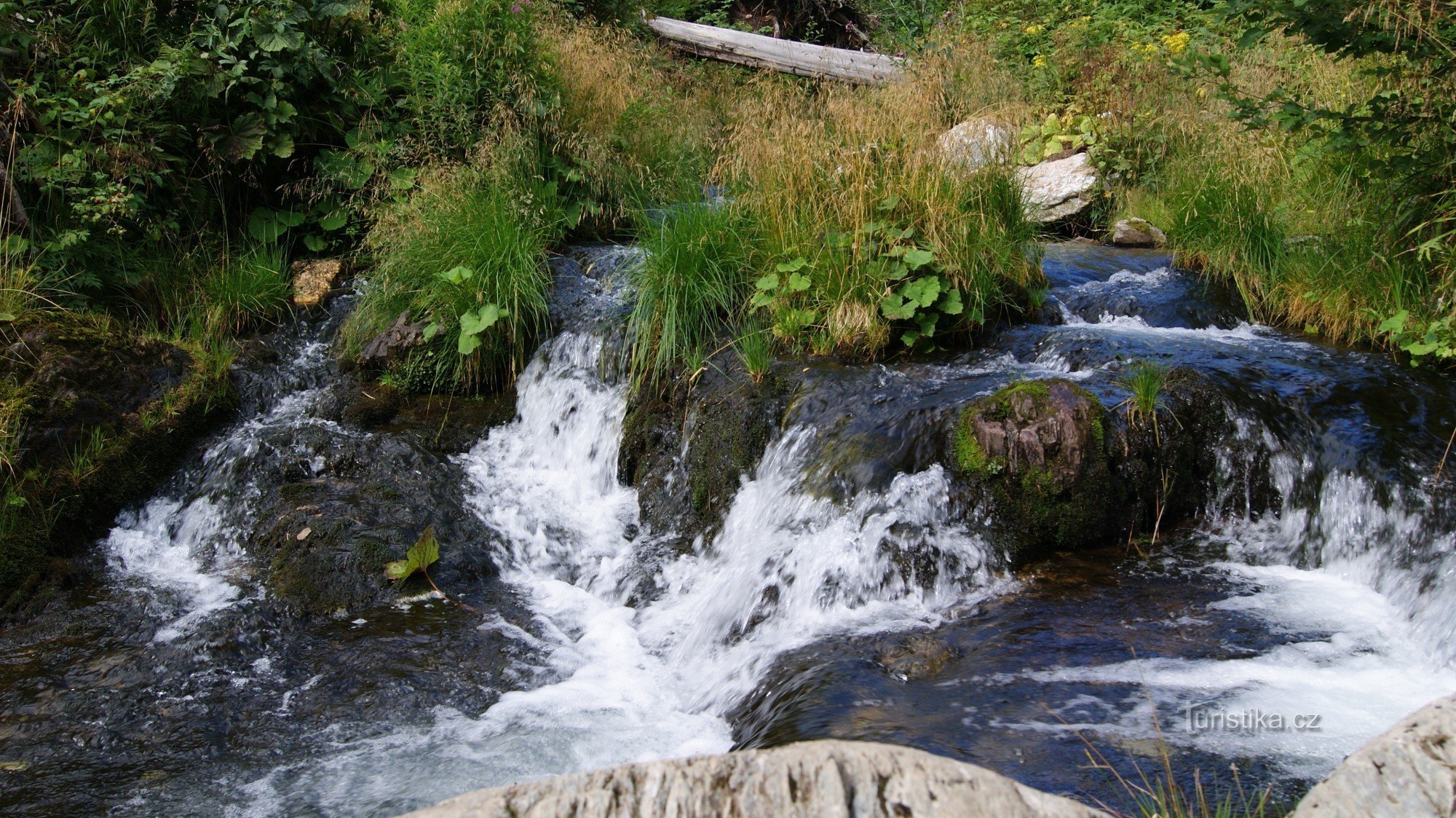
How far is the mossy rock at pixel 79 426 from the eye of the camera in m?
5.01

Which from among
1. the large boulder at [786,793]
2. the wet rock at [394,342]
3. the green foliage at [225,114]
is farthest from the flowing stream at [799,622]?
the green foliage at [225,114]

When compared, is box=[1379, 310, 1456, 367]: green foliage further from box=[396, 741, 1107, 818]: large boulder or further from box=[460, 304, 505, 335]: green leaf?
box=[460, 304, 505, 335]: green leaf

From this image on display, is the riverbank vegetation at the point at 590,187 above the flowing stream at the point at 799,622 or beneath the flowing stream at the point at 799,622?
above

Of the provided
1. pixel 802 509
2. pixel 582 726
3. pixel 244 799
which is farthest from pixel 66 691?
pixel 802 509

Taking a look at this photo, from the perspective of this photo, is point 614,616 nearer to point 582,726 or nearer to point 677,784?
point 582,726

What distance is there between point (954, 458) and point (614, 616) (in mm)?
1797

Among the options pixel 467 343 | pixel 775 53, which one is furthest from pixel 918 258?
pixel 775 53

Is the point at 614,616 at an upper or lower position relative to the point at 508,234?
lower

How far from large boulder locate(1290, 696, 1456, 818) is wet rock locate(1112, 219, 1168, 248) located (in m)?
6.69

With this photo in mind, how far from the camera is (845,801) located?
165cm

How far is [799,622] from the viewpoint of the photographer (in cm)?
414

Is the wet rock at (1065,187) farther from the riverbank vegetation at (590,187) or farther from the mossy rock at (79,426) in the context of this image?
the mossy rock at (79,426)

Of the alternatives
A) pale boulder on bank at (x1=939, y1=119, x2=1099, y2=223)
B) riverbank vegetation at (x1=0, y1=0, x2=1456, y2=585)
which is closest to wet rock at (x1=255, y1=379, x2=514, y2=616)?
riverbank vegetation at (x1=0, y1=0, x2=1456, y2=585)

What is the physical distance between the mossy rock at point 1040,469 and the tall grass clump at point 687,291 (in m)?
1.90
